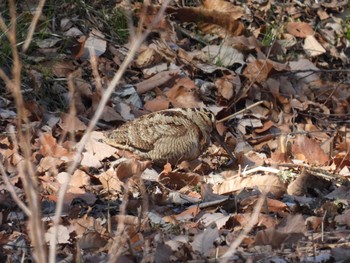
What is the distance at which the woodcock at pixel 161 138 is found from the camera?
6.11 metres

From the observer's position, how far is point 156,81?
7.34m

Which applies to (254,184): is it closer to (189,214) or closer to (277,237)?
(189,214)

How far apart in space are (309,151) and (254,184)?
4.52 feet

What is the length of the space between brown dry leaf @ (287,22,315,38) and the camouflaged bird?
2.89 m

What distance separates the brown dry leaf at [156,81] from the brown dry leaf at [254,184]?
81.8 inches

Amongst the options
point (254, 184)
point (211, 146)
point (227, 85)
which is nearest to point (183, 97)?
point (227, 85)

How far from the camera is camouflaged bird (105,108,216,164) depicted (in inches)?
241

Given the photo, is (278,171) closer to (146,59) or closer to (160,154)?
(160,154)

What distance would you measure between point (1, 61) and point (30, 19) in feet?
2.05

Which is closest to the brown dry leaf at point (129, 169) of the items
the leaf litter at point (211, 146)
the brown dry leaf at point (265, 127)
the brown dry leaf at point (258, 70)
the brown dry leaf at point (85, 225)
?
the leaf litter at point (211, 146)

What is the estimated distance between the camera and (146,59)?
25.0 feet

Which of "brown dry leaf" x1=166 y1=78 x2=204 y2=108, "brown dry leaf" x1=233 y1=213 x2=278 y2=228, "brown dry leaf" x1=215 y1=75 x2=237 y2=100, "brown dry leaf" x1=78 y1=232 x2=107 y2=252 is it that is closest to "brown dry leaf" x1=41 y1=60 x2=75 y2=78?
"brown dry leaf" x1=166 y1=78 x2=204 y2=108

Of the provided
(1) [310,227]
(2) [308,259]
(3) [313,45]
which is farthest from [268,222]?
(3) [313,45]

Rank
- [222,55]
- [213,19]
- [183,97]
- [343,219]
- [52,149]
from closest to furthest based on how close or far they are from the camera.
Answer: [343,219] → [52,149] → [183,97] → [222,55] → [213,19]
